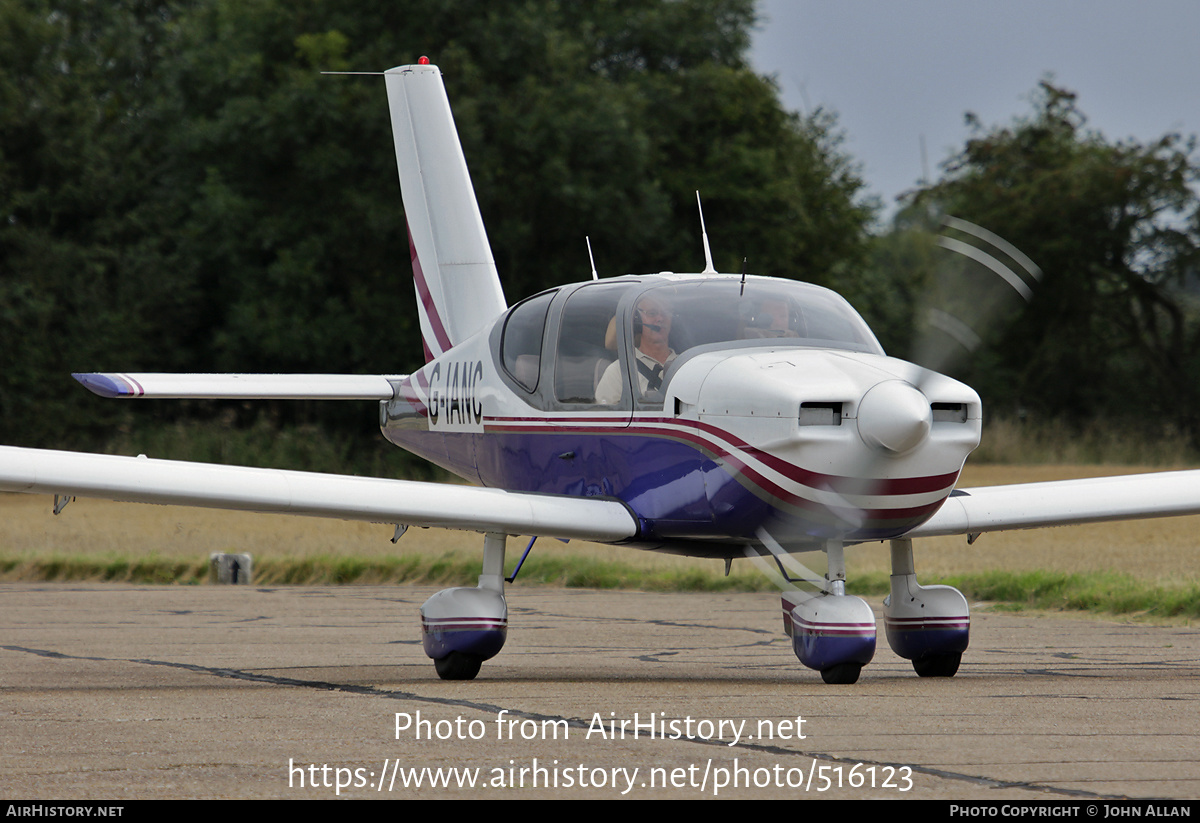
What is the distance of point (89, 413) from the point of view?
113 ft

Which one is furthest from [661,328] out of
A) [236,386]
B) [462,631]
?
[236,386]

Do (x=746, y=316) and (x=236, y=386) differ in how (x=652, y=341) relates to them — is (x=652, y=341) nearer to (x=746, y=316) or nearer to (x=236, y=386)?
(x=746, y=316)

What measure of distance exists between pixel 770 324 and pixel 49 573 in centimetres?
1019

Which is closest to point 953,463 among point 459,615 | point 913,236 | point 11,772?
point 913,236

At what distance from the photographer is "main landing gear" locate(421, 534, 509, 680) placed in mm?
8508

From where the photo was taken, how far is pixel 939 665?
28.6ft

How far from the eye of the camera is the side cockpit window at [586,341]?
8.96 m

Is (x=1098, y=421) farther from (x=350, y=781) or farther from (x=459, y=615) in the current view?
(x=350, y=781)

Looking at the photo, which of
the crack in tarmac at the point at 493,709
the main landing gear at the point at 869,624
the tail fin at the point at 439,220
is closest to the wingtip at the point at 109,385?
the crack in tarmac at the point at 493,709

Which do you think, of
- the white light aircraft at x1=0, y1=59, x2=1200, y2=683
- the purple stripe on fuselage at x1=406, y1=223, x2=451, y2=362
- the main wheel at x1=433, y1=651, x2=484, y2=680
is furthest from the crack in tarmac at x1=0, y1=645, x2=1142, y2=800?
the purple stripe on fuselage at x1=406, y1=223, x2=451, y2=362

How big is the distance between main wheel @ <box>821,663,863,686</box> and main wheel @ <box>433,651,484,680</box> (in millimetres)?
1975

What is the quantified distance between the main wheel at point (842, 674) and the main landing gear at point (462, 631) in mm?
1855

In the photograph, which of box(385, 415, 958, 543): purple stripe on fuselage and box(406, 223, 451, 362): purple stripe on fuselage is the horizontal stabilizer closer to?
box(406, 223, 451, 362): purple stripe on fuselage

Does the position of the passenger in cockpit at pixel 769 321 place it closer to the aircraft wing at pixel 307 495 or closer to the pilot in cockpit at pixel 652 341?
the pilot in cockpit at pixel 652 341
